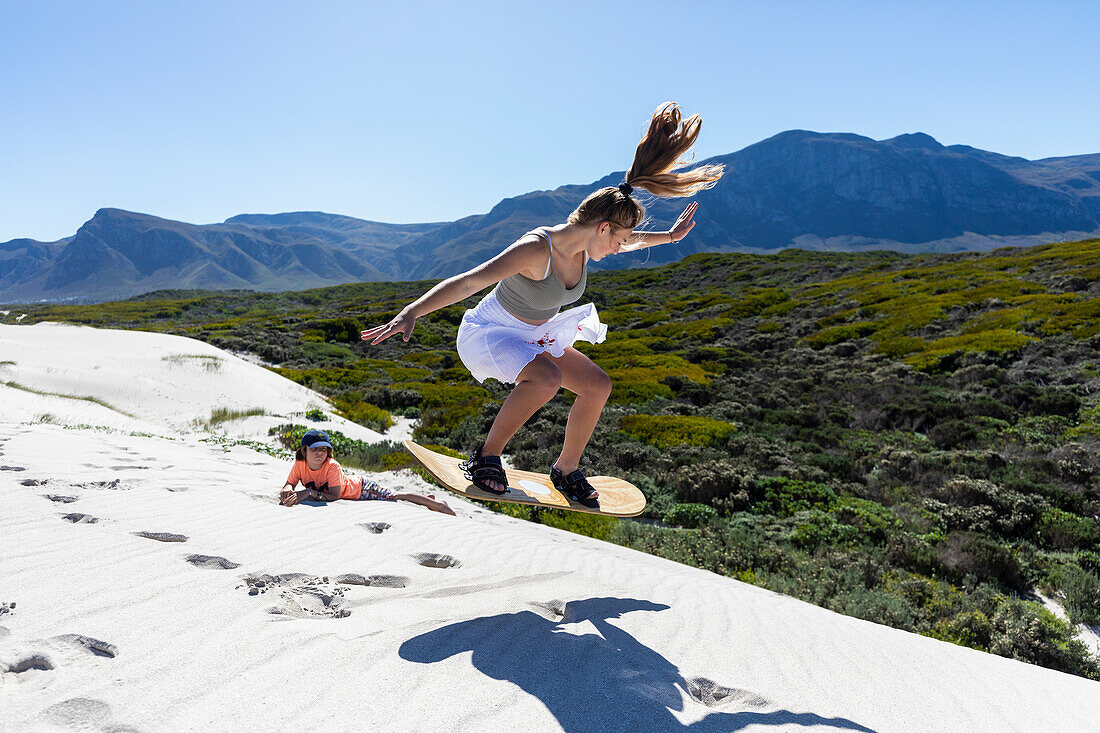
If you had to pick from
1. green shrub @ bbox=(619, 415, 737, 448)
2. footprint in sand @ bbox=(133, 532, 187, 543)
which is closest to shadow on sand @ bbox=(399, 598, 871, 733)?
footprint in sand @ bbox=(133, 532, 187, 543)

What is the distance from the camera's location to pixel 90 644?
2.25m

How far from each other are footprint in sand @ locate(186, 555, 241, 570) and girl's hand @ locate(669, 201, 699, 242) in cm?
361

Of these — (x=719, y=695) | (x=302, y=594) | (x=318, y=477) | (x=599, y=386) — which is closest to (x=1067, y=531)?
(x=599, y=386)

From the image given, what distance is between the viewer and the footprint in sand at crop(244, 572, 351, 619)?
2.86 m

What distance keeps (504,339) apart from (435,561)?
5.66ft

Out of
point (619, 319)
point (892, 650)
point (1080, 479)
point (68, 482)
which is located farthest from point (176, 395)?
point (619, 319)

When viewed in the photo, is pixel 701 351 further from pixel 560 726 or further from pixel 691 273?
pixel 691 273

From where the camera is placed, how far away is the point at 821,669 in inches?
114

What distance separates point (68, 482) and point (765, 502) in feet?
27.3

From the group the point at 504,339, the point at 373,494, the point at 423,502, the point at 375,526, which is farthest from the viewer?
the point at 423,502

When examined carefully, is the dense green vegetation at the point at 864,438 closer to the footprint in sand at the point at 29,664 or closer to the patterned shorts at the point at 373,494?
the patterned shorts at the point at 373,494

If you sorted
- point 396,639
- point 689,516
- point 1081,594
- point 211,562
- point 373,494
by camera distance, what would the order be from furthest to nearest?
point 689,516, point 373,494, point 1081,594, point 211,562, point 396,639

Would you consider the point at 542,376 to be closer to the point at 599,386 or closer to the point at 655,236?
the point at 599,386

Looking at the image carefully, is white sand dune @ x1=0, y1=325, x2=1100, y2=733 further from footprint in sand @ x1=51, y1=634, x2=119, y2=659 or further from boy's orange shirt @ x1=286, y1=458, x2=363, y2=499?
boy's orange shirt @ x1=286, y1=458, x2=363, y2=499
